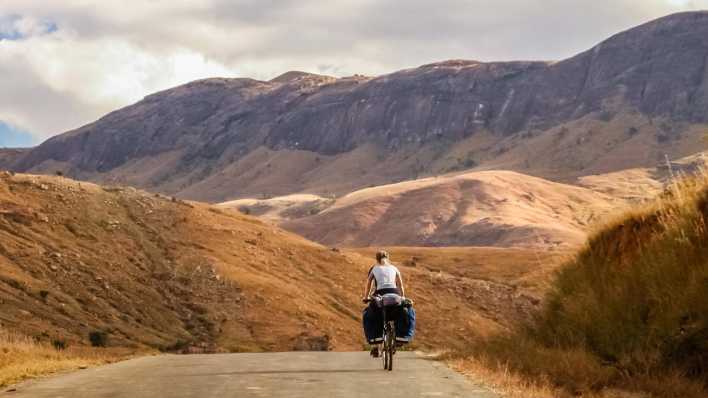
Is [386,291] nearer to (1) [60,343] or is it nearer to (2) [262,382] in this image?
(2) [262,382]

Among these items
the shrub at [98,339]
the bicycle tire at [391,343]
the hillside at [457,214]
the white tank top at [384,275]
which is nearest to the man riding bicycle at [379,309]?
the white tank top at [384,275]

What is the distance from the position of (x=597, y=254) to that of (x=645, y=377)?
5.50 m

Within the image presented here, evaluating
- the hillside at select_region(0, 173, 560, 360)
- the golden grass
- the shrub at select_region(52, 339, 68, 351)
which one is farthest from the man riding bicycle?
Answer: the hillside at select_region(0, 173, 560, 360)

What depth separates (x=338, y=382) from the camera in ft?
47.5

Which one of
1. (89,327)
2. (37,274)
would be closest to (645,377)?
(89,327)

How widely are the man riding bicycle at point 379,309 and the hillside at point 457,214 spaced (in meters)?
106

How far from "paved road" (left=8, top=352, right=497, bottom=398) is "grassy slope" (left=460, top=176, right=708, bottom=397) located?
5.08 ft

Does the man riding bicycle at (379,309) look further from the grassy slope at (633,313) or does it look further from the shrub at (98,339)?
the shrub at (98,339)

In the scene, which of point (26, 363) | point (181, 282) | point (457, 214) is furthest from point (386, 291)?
point (457, 214)

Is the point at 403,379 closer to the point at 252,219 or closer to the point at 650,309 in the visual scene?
the point at 650,309

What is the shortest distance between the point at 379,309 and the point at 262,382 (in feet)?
14.4

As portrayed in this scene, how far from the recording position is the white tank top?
→ 18.0m

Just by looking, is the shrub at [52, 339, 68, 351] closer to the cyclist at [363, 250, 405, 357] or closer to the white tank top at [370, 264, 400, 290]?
the cyclist at [363, 250, 405, 357]

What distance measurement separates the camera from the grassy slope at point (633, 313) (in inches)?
530
